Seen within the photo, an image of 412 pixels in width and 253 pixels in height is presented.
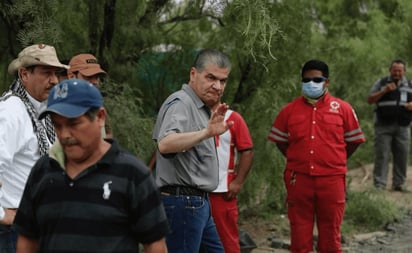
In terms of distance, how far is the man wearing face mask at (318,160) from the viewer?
21.2ft

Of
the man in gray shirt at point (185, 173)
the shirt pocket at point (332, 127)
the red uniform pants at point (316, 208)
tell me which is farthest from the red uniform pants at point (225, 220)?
the man in gray shirt at point (185, 173)

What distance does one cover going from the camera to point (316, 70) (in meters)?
6.58

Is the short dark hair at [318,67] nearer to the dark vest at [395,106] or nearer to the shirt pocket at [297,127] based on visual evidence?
the shirt pocket at [297,127]

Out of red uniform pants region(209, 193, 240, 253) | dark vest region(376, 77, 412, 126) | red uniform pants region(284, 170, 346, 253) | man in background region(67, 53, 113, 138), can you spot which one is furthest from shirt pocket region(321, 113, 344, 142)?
dark vest region(376, 77, 412, 126)

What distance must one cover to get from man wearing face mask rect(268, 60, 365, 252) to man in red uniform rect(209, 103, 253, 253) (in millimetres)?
545

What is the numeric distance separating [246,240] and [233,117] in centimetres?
171

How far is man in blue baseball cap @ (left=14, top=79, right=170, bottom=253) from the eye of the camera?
300 cm

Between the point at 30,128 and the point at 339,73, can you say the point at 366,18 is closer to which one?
the point at 339,73

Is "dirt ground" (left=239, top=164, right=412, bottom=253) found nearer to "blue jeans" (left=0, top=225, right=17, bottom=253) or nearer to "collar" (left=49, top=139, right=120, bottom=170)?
"blue jeans" (left=0, top=225, right=17, bottom=253)

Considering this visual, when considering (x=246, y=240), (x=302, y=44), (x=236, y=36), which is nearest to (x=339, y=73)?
(x=302, y=44)

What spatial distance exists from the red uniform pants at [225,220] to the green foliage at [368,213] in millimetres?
3505

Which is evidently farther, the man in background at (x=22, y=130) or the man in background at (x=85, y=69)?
the man in background at (x=85, y=69)

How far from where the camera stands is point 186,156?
4656mm

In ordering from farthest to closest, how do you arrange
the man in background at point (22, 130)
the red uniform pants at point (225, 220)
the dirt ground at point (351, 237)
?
the dirt ground at point (351, 237) → the red uniform pants at point (225, 220) → the man in background at point (22, 130)
